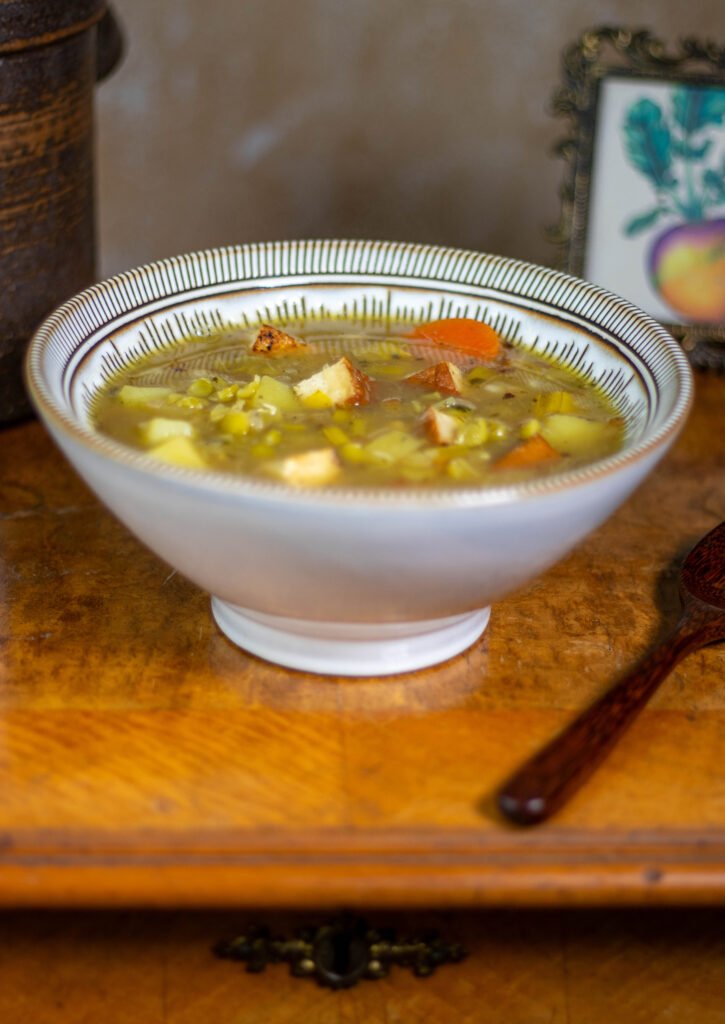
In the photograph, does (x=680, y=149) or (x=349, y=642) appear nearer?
(x=349, y=642)

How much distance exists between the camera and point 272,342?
130cm

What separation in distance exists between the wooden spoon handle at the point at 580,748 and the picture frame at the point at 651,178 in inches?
30.5

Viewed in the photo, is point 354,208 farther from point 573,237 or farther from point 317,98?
point 573,237

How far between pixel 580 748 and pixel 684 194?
3.33ft

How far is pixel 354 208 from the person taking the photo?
102 inches

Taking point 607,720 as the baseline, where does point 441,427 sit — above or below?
above

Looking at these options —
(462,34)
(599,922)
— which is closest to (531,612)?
(599,922)

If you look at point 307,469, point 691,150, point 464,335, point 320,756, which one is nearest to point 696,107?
point 691,150

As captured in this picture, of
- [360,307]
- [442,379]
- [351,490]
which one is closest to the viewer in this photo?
[351,490]

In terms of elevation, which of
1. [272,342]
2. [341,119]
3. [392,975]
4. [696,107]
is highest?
[696,107]

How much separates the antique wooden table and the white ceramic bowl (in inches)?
2.4

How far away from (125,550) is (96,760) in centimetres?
34

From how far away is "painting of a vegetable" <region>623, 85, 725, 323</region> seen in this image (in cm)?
170

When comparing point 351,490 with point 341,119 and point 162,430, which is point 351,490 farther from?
point 341,119
